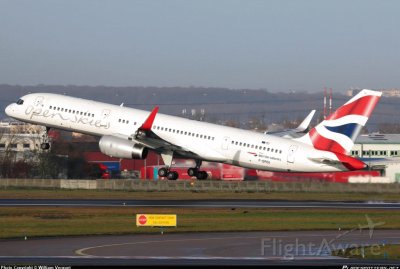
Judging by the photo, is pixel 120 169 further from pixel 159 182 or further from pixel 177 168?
pixel 159 182

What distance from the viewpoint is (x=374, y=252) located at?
4550 cm

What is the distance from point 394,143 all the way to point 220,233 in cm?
10597

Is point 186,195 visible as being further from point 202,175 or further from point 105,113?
point 105,113

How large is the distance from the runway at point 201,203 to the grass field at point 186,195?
164 inches

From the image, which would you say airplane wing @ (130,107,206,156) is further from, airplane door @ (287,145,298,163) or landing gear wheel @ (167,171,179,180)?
airplane door @ (287,145,298,163)

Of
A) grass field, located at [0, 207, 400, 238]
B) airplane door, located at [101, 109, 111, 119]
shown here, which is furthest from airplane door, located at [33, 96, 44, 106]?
grass field, located at [0, 207, 400, 238]

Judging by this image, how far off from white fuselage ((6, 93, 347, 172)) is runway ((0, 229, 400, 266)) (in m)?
22.3

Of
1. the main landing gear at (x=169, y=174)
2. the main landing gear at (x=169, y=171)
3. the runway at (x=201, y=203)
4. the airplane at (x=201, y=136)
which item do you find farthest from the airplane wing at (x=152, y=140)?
the runway at (x=201, y=203)

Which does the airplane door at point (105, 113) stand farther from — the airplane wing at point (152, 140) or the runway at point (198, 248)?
the runway at point (198, 248)

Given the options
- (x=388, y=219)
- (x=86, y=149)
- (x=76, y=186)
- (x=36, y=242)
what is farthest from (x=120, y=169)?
(x=36, y=242)

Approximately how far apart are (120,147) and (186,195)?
8869mm

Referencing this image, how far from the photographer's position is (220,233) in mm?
55906

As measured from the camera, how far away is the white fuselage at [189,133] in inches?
3162

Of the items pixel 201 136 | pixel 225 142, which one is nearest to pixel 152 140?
pixel 201 136
